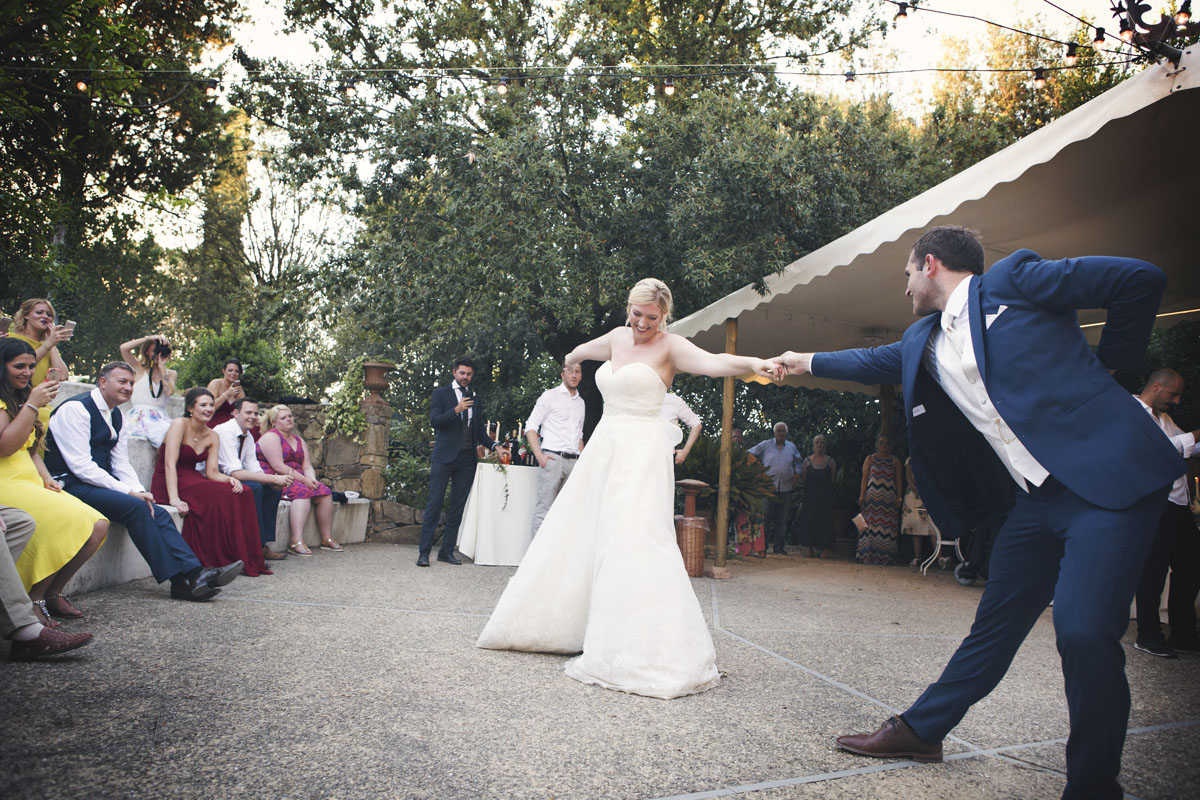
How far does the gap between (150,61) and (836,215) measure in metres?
10.5

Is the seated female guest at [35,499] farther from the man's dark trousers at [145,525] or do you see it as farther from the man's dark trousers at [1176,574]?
the man's dark trousers at [1176,574]

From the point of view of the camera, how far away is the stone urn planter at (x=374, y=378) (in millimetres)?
10539

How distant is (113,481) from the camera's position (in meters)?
4.86

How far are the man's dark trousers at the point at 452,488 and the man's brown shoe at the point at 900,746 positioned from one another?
6.01m

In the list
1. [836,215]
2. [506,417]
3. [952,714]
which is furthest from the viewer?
[506,417]

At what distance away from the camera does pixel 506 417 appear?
1769 centimetres

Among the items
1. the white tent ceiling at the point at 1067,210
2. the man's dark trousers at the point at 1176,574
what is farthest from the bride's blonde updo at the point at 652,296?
the man's dark trousers at the point at 1176,574

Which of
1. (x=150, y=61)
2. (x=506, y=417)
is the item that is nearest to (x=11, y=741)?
(x=150, y=61)

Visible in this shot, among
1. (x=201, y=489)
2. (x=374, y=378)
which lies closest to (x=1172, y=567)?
(x=201, y=489)

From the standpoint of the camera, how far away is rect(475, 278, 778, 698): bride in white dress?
3.54 m

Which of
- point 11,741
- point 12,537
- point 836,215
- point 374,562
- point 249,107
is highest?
point 249,107

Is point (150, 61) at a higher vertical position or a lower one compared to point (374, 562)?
higher

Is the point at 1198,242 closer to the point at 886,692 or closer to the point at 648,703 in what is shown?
the point at 886,692

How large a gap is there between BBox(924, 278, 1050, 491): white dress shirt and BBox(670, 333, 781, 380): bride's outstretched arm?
1.07 m
